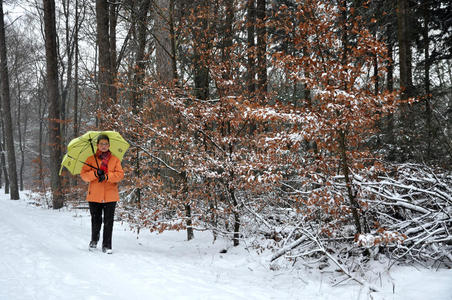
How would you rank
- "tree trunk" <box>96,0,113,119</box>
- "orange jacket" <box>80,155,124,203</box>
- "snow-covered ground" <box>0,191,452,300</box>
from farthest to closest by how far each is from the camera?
"tree trunk" <box>96,0,113,119</box> < "orange jacket" <box>80,155,124,203</box> < "snow-covered ground" <box>0,191,452,300</box>

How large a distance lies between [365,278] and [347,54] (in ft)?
9.54

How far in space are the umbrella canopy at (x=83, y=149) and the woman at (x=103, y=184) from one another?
79 mm

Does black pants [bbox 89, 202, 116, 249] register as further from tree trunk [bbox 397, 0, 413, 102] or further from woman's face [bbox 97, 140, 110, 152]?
tree trunk [bbox 397, 0, 413, 102]

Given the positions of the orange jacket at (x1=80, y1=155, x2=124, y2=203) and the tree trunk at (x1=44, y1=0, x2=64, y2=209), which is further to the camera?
the tree trunk at (x1=44, y1=0, x2=64, y2=209)

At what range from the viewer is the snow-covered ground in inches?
124

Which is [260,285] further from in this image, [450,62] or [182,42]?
[450,62]

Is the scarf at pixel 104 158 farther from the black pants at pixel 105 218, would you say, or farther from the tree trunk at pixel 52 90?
the tree trunk at pixel 52 90

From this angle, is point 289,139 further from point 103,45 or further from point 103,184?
point 103,45

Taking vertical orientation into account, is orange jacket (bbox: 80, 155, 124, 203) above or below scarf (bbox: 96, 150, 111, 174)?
below

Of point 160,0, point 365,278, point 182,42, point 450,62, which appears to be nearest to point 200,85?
point 182,42

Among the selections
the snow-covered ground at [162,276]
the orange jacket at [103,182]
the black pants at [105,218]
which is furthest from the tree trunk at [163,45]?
the snow-covered ground at [162,276]

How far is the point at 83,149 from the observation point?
4.70 m

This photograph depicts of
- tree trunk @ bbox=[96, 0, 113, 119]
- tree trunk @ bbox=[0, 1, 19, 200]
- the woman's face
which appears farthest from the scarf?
tree trunk @ bbox=[0, 1, 19, 200]

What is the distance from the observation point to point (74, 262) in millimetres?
4043
